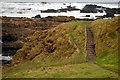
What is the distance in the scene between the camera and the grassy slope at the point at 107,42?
120ft

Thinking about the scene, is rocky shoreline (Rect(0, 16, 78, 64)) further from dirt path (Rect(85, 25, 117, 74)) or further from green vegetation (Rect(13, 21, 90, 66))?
dirt path (Rect(85, 25, 117, 74))

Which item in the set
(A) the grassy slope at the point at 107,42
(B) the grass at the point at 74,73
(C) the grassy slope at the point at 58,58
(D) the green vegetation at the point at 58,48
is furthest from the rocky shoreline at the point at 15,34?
(B) the grass at the point at 74,73

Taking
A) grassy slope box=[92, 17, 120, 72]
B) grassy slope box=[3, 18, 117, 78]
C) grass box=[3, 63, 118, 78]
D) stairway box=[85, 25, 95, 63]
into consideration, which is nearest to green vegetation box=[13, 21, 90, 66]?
grassy slope box=[3, 18, 117, 78]

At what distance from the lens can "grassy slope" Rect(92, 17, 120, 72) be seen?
120 ft

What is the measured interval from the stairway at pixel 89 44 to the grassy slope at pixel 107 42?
55cm

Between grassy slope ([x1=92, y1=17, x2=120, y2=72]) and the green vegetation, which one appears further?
Answer: the green vegetation

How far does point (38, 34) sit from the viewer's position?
54281 millimetres

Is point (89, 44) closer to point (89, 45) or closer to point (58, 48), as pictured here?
point (89, 45)

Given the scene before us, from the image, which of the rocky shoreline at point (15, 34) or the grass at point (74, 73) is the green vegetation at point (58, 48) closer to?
the grass at point (74, 73)

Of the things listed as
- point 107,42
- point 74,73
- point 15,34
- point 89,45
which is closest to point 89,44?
point 89,45

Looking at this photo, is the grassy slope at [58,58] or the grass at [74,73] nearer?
the grass at [74,73]

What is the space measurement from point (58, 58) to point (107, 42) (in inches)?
246

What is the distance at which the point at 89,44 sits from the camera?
4231cm

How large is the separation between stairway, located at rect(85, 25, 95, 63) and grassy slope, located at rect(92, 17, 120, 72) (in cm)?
55
